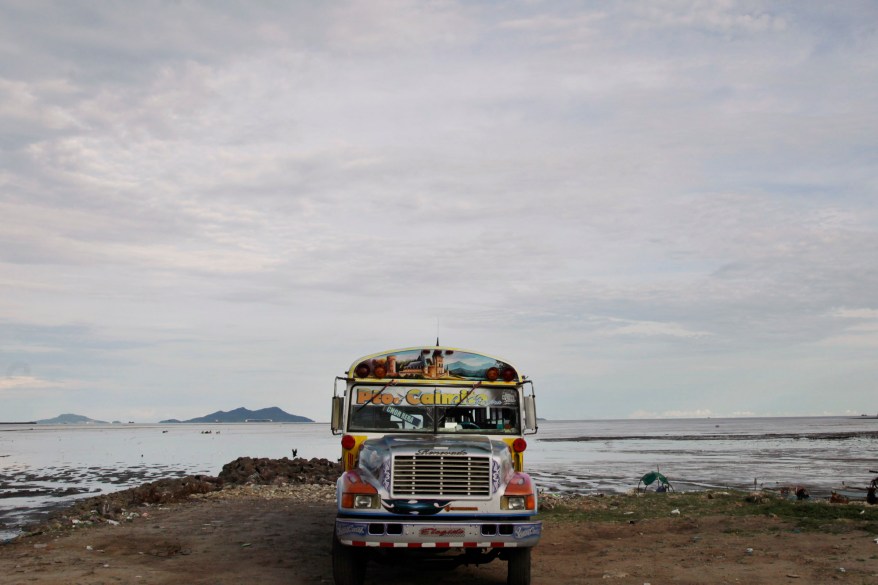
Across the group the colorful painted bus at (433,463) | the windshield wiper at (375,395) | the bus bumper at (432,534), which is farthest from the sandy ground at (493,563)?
the windshield wiper at (375,395)

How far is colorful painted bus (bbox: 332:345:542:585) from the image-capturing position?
8.95 meters

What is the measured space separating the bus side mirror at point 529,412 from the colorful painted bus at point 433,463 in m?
0.02

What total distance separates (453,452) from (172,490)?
2045 cm

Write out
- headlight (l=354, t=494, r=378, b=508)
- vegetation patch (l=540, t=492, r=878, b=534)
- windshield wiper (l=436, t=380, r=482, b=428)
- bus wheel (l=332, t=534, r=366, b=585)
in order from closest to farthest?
headlight (l=354, t=494, r=378, b=508) < bus wheel (l=332, t=534, r=366, b=585) < windshield wiper (l=436, t=380, r=482, b=428) < vegetation patch (l=540, t=492, r=878, b=534)

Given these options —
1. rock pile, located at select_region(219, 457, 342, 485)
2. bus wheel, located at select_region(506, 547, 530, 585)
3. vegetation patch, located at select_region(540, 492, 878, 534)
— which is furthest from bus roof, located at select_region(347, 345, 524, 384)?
rock pile, located at select_region(219, 457, 342, 485)

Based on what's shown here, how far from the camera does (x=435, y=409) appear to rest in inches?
429

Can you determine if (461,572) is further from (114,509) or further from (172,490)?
(172,490)

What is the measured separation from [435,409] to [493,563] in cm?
316

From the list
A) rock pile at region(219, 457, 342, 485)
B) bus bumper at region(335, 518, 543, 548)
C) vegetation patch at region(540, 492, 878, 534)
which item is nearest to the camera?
bus bumper at region(335, 518, 543, 548)

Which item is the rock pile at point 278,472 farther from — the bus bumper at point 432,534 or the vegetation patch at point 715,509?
the bus bumper at point 432,534

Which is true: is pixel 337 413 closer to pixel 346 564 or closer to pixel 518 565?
pixel 346 564

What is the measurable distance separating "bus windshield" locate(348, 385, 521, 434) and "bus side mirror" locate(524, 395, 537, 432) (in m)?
0.12

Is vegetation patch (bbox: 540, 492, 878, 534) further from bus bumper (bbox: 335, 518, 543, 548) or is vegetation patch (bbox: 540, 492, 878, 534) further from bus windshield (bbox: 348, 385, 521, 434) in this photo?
bus bumper (bbox: 335, 518, 543, 548)

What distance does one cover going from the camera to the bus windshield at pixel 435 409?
10859mm
